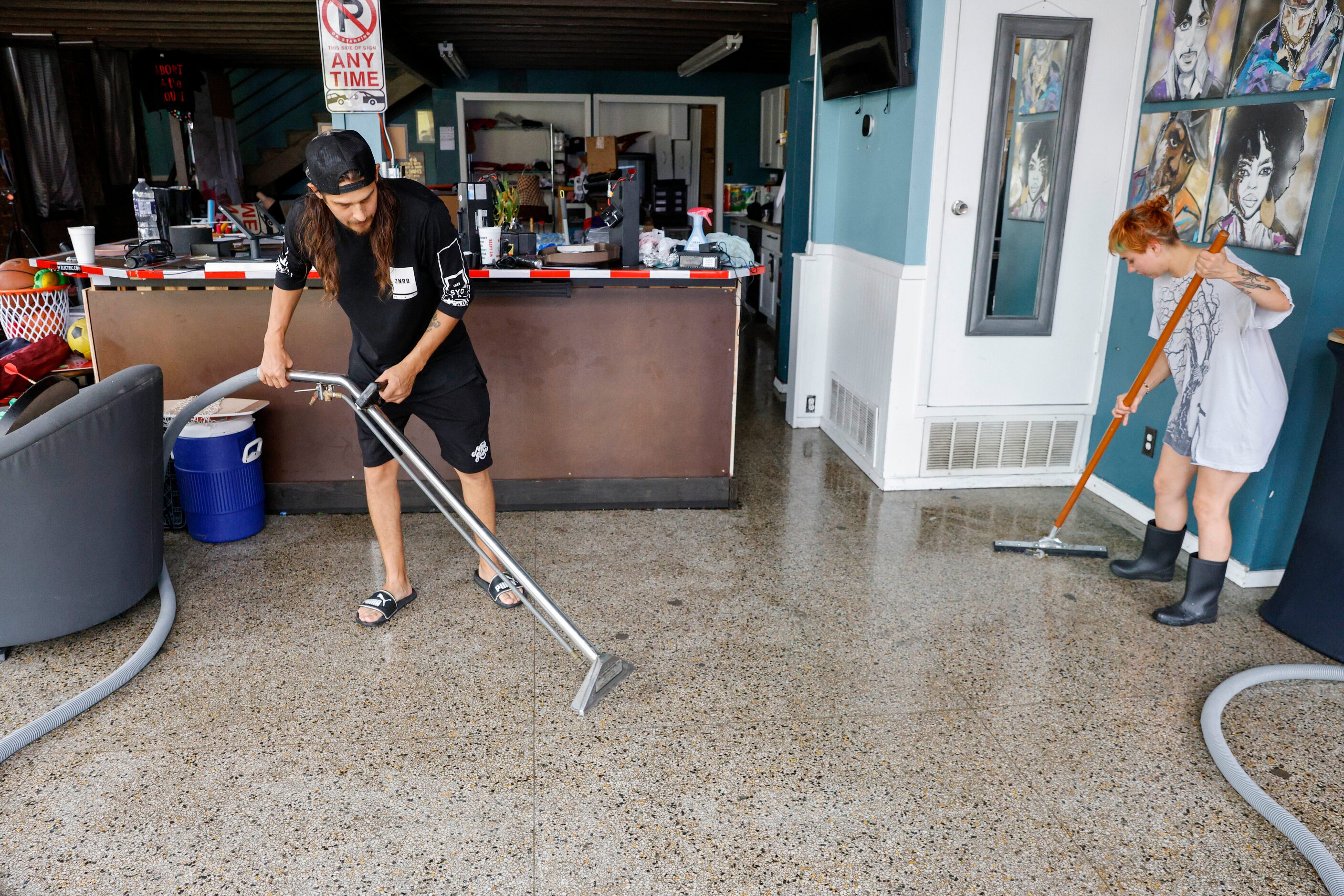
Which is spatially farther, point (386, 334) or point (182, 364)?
point (182, 364)

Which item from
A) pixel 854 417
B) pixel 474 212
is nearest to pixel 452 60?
pixel 474 212

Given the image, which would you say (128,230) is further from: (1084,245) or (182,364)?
(1084,245)

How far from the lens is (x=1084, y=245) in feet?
12.1

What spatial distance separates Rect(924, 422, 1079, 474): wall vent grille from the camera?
12.8ft

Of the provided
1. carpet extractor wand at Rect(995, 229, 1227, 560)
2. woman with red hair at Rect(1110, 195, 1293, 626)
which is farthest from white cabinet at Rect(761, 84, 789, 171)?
woman with red hair at Rect(1110, 195, 1293, 626)

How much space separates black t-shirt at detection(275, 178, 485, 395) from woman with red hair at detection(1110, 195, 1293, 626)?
199 cm

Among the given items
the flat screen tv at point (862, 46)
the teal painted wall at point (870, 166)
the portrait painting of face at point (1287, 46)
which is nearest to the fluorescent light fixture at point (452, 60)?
the teal painted wall at point (870, 166)

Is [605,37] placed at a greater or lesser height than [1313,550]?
greater

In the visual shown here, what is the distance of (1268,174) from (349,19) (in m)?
3.50

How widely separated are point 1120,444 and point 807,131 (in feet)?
7.93

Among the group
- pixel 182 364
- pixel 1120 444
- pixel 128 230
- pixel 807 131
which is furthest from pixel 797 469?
pixel 128 230

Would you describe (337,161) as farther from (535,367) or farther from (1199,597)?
(1199,597)

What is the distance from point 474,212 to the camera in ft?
11.4

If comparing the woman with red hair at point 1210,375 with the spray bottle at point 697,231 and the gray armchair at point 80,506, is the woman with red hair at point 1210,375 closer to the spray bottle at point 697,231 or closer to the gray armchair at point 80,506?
the spray bottle at point 697,231
